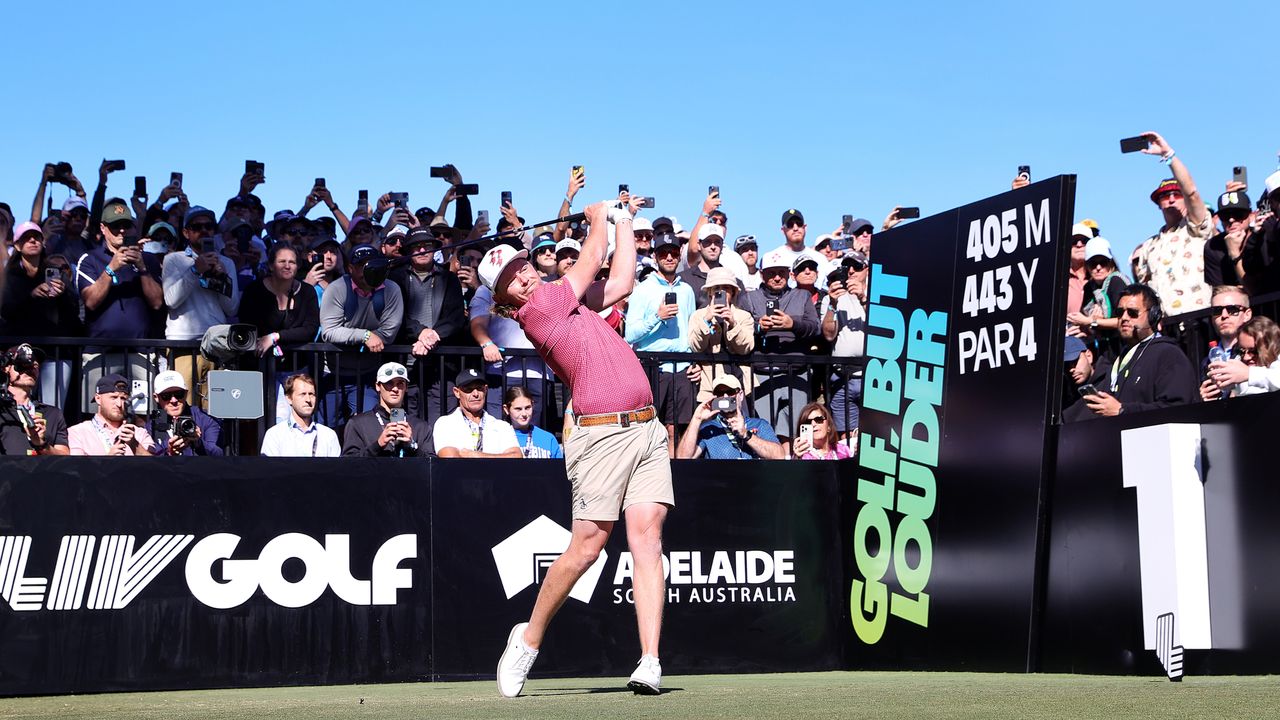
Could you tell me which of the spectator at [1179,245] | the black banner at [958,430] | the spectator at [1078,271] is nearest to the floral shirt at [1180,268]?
the spectator at [1179,245]

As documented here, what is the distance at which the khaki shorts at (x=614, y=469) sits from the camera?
725 centimetres

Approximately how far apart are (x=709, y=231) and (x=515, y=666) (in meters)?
6.77

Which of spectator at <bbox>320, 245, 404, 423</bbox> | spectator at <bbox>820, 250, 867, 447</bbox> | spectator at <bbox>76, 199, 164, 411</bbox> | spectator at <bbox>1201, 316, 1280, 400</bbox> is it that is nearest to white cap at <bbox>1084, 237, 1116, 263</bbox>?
spectator at <bbox>820, 250, 867, 447</bbox>

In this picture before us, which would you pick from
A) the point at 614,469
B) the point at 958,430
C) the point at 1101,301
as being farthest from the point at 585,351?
the point at 1101,301

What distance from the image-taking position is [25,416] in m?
9.96

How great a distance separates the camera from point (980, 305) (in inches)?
381

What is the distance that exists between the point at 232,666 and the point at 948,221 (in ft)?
17.9

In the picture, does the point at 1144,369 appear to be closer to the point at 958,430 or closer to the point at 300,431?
the point at 958,430

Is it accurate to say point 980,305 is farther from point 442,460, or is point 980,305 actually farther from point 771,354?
point 442,460

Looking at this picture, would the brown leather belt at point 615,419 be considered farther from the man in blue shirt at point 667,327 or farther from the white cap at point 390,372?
the man in blue shirt at point 667,327

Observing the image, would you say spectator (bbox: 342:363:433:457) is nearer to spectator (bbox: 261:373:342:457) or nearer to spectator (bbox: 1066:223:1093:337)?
spectator (bbox: 261:373:342:457)

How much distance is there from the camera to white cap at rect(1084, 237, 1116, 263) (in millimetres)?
12188

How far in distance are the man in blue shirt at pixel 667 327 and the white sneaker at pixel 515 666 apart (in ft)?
12.9

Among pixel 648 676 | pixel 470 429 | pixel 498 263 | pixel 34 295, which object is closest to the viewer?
pixel 648 676
